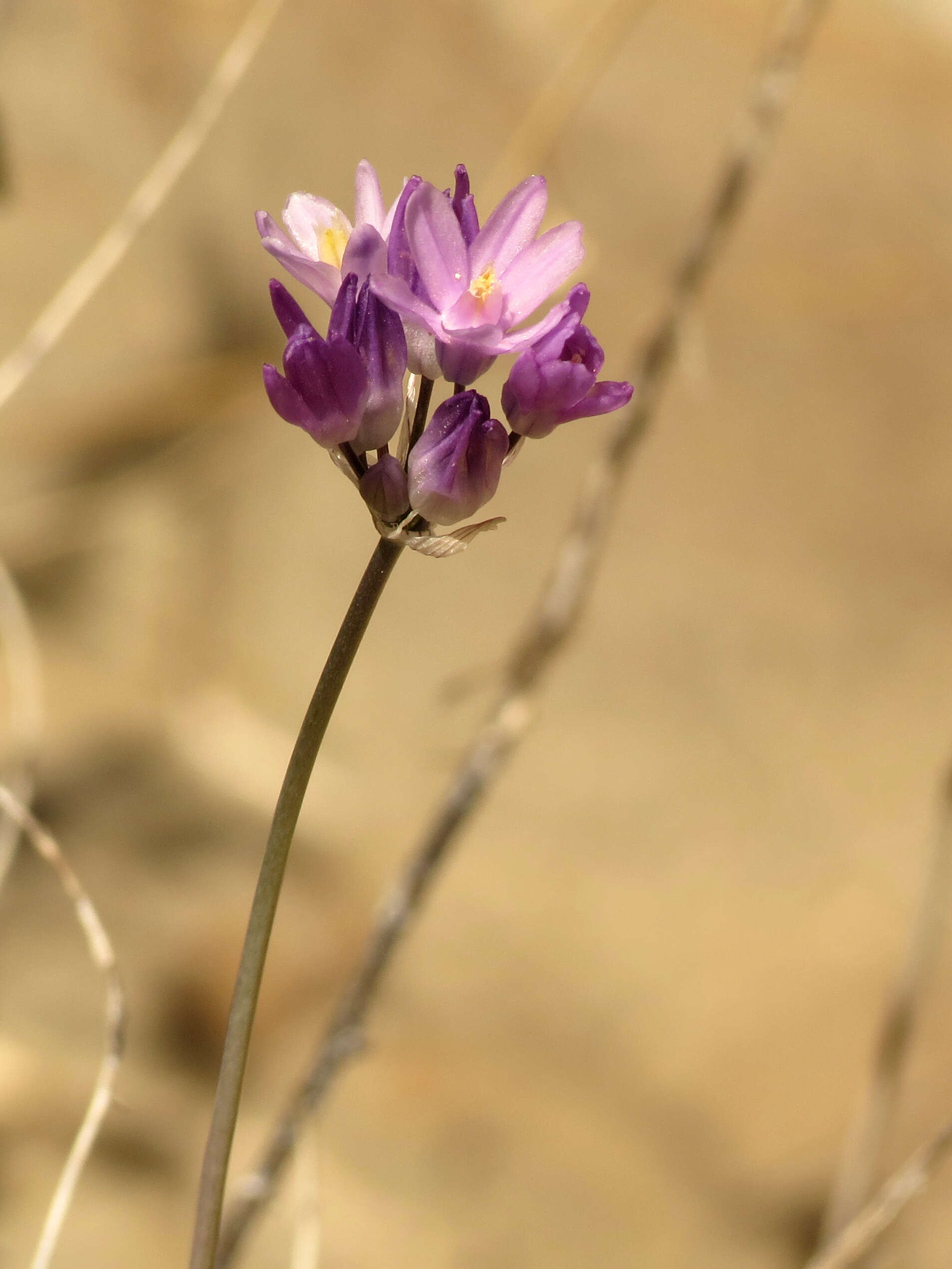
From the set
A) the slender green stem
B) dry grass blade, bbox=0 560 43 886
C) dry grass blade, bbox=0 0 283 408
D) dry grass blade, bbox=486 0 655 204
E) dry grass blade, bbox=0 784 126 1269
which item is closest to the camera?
the slender green stem

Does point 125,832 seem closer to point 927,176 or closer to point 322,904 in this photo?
point 322,904

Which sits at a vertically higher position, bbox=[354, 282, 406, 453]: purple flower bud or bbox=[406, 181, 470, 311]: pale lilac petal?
bbox=[406, 181, 470, 311]: pale lilac petal

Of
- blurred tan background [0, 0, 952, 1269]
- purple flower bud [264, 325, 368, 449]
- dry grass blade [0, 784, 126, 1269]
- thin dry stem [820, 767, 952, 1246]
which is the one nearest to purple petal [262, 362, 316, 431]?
purple flower bud [264, 325, 368, 449]

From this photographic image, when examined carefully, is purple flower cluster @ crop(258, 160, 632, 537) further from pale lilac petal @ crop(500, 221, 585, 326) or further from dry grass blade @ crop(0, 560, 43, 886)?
dry grass blade @ crop(0, 560, 43, 886)

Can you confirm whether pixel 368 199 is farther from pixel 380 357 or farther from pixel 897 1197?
pixel 897 1197

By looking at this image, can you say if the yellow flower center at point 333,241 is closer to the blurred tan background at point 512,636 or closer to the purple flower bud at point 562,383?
the purple flower bud at point 562,383

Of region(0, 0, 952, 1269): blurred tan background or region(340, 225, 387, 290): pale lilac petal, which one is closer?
region(340, 225, 387, 290): pale lilac petal
